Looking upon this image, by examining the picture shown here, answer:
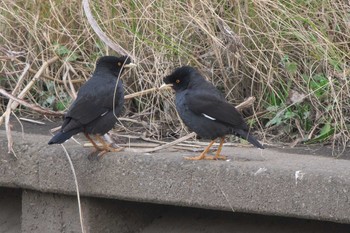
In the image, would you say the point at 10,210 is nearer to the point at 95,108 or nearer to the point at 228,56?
the point at 95,108

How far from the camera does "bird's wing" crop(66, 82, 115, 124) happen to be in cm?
455

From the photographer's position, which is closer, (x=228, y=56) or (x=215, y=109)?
(x=215, y=109)

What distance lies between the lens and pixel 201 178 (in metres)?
4.37

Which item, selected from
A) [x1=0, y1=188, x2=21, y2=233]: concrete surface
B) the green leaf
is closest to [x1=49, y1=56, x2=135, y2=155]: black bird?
[x1=0, y1=188, x2=21, y2=233]: concrete surface

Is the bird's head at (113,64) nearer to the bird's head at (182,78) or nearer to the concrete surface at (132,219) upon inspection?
the bird's head at (182,78)

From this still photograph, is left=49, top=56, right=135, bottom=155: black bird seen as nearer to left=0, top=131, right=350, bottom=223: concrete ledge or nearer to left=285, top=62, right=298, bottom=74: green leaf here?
left=0, top=131, right=350, bottom=223: concrete ledge

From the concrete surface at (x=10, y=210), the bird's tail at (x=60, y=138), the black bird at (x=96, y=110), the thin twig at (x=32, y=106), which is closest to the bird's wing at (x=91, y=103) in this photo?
the black bird at (x=96, y=110)

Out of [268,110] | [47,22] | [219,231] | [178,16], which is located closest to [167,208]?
[219,231]

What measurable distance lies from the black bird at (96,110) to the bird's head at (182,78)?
0.28 meters

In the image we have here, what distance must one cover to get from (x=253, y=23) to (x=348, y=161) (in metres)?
1.32

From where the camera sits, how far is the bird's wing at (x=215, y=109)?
454 cm

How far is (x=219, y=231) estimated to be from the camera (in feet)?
15.5

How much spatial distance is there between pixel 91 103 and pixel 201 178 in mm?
702

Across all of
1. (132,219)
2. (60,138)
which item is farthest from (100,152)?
(132,219)
